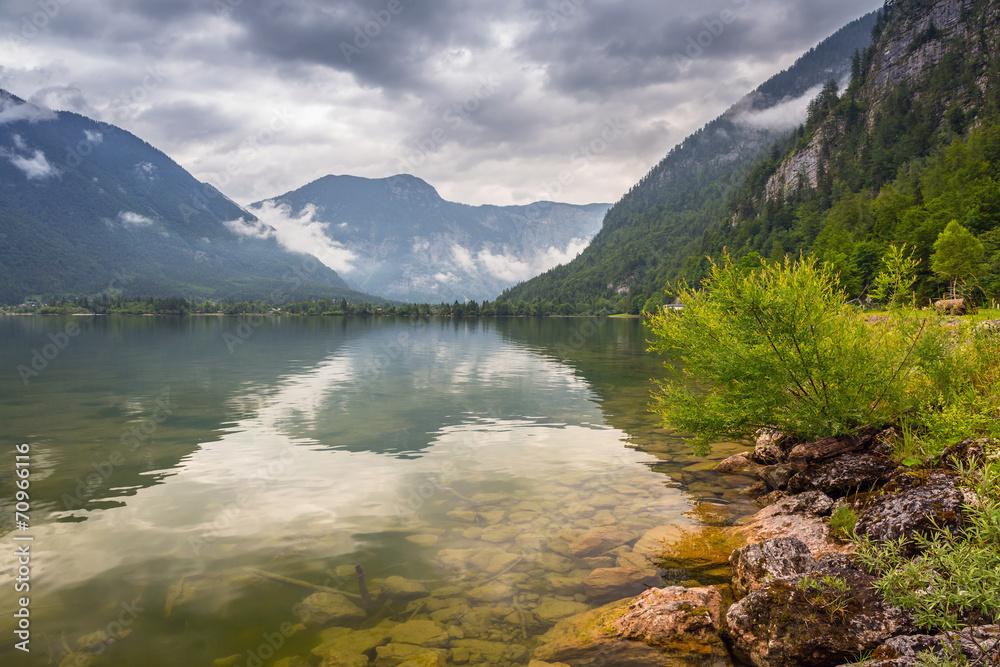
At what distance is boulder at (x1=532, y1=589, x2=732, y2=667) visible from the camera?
9727mm

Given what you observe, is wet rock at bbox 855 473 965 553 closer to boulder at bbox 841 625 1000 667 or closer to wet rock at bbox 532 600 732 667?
boulder at bbox 841 625 1000 667

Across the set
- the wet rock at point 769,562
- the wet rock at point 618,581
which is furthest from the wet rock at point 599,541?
the wet rock at point 769,562

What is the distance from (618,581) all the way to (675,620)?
2935 millimetres

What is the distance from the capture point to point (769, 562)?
35.9 feet

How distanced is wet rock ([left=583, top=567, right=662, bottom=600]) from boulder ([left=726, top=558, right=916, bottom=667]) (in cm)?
307

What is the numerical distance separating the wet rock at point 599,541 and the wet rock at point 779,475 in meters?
6.36

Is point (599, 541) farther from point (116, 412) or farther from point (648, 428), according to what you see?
point (116, 412)

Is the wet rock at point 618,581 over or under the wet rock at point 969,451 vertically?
under

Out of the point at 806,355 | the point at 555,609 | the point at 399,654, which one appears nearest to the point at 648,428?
the point at 806,355

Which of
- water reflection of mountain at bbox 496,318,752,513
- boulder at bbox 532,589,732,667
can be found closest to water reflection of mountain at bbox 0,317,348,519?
boulder at bbox 532,589,732,667

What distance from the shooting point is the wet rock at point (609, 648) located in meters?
9.70

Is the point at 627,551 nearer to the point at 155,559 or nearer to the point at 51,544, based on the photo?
the point at 155,559

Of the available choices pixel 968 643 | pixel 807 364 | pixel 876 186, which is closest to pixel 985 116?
pixel 876 186

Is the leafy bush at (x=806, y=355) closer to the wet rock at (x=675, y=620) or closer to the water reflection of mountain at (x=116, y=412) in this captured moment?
the wet rock at (x=675, y=620)
